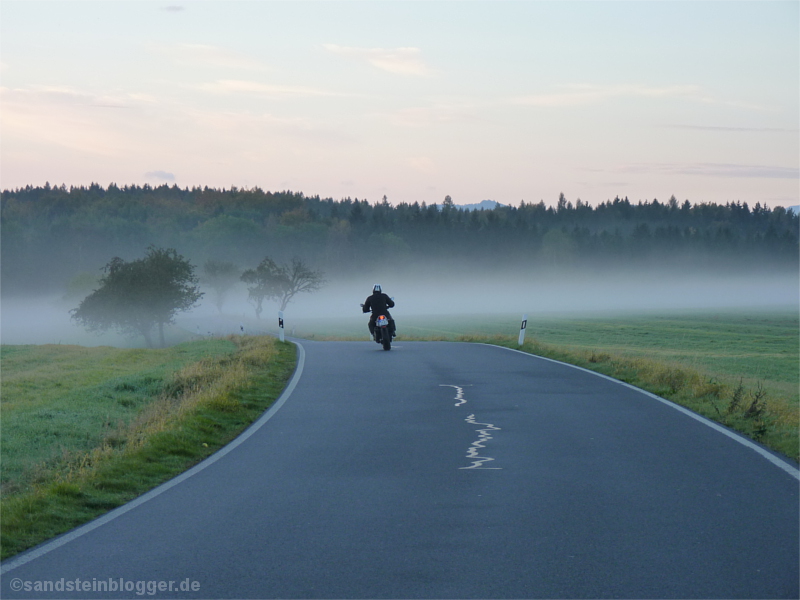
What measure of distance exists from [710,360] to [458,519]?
2779 cm

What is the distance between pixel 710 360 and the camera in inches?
1260

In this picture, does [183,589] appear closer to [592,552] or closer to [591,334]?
[592,552]

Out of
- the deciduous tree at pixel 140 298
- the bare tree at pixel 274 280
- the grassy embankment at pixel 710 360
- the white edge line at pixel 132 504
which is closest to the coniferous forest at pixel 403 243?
the bare tree at pixel 274 280

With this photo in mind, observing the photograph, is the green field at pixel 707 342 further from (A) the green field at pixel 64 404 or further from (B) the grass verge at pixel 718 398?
(A) the green field at pixel 64 404

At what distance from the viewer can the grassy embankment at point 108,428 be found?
294 inches

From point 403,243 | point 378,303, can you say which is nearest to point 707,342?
point 378,303

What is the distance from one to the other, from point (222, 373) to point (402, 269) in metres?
150

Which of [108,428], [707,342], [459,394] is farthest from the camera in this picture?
[707,342]

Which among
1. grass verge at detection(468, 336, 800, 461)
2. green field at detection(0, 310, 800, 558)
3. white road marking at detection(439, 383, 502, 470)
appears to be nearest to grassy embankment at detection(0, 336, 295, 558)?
green field at detection(0, 310, 800, 558)

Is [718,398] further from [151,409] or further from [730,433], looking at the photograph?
[151,409]

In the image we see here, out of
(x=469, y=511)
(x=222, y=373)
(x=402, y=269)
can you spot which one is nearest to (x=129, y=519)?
(x=469, y=511)

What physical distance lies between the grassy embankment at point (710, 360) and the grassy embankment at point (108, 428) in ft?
23.0

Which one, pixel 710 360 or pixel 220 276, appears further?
pixel 220 276

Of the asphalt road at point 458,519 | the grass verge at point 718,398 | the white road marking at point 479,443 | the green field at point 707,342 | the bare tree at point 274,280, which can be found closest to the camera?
the asphalt road at point 458,519
